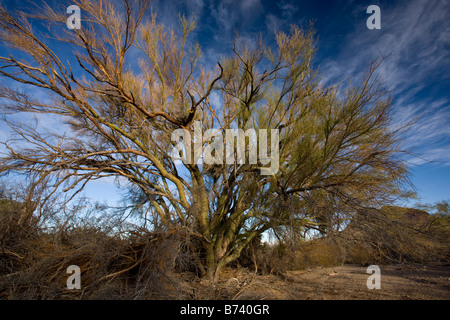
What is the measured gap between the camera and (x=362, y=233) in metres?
4.89

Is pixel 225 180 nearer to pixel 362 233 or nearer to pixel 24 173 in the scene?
pixel 362 233

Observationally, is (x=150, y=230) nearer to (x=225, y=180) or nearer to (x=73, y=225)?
(x=73, y=225)

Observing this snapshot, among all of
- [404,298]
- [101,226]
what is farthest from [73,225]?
[404,298]

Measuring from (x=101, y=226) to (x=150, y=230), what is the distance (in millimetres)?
1045

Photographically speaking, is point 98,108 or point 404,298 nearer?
point 404,298

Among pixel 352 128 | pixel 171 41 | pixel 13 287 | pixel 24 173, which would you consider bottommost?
pixel 13 287

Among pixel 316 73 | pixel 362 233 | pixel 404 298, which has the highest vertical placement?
pixel 316 73

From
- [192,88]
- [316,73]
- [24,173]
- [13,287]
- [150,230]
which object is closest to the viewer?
[13,287]

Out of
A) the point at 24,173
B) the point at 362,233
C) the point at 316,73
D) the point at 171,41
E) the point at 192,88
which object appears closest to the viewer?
the point at 362,233
